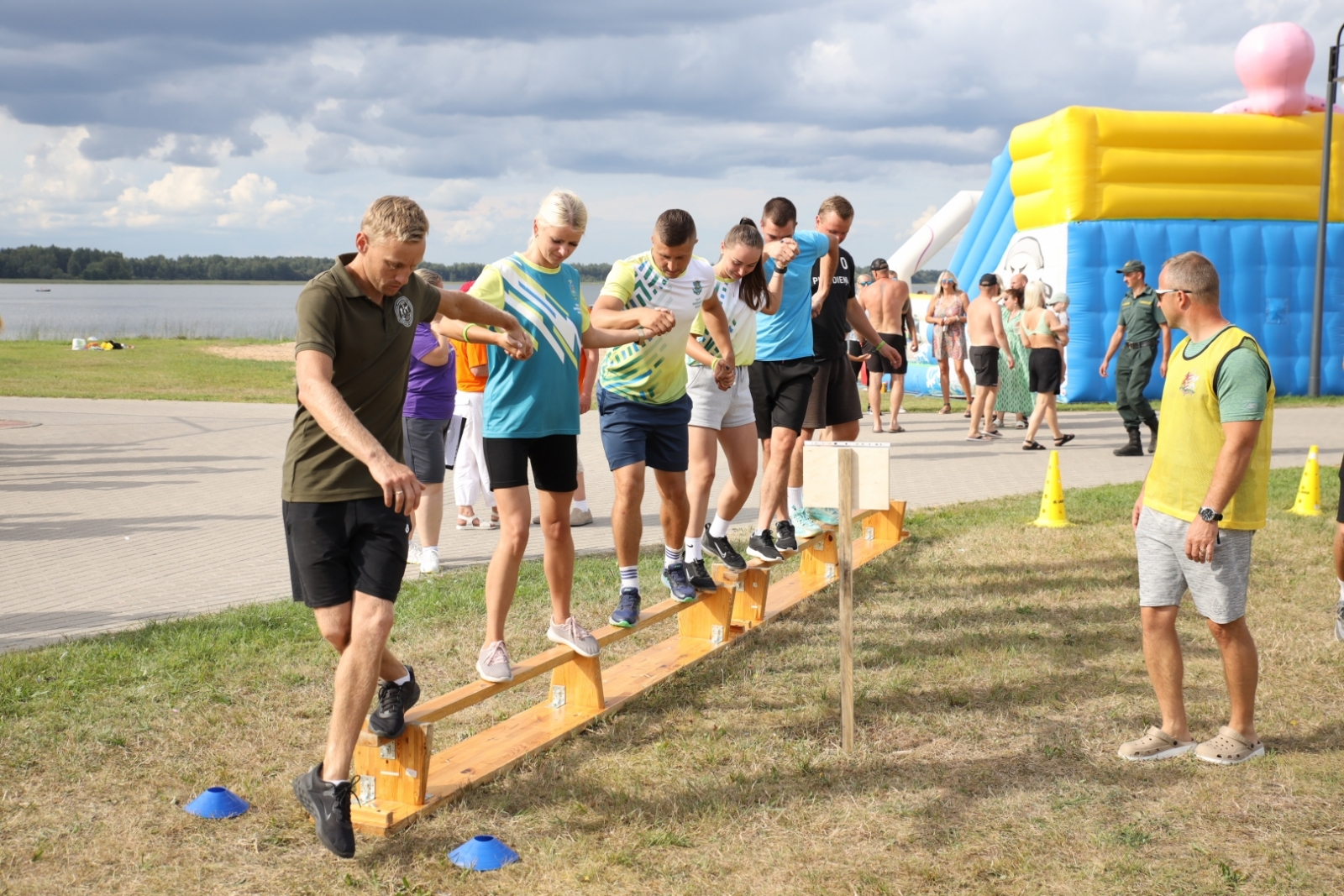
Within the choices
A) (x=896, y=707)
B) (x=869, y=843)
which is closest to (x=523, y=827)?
(x=869, y=843)

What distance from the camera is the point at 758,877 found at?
364 centimetres

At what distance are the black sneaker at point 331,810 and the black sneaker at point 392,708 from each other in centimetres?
31

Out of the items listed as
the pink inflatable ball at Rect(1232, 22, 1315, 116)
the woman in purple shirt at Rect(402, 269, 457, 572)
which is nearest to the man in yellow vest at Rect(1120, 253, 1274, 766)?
the woman in purple shirt at Rect(402, 269, 457, 572)

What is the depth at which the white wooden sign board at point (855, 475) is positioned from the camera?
4836 millimetres

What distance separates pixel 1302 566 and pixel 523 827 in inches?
233

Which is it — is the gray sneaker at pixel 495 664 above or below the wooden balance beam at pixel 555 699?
above

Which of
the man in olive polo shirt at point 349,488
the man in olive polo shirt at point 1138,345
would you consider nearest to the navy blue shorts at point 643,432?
the man in olive polo shirt at point 349,488

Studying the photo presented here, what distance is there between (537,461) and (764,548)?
7.69 ft

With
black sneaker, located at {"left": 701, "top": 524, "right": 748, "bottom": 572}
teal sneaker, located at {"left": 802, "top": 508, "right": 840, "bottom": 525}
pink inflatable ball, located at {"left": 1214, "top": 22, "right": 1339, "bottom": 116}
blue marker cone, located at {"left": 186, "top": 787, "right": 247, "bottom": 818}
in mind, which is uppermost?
pink inflatable ball, located at {"left": 1214, "top": 22, "right": 1339, "bottom": 116}

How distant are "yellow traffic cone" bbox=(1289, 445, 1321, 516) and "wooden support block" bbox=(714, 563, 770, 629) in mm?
5453

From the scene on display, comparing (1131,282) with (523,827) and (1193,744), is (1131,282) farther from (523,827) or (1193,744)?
(523,827)

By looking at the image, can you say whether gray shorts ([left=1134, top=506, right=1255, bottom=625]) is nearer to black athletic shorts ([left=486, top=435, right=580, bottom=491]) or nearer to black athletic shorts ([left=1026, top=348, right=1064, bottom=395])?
black athletic shorts ([left=486, top=435, right=580, bottom=491])

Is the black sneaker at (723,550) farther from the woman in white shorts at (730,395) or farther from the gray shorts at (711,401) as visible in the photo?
the gray shorts at (711,401)

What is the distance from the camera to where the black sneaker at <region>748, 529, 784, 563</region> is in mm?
6699
